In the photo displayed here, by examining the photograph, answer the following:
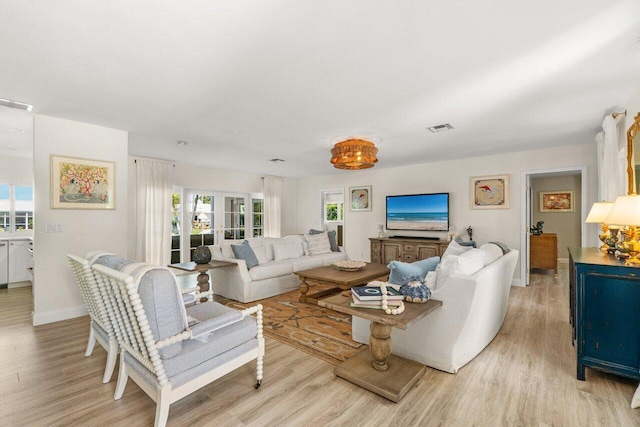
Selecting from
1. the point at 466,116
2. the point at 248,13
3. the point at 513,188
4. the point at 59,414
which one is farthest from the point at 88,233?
the point at 513,188

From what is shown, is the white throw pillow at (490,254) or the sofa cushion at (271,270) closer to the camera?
the white throw pillow at (490,254)

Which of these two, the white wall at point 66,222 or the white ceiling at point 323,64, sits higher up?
the white ceiling at point 323,64

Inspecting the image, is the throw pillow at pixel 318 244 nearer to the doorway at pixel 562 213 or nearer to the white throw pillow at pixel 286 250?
the white throw pillow at pixel 286 250

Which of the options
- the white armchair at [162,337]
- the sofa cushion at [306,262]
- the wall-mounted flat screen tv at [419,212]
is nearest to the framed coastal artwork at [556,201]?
the wall-mounted flat screen tv at [419,212]

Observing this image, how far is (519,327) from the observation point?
123 inches

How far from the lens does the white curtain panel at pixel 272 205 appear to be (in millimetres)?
7566

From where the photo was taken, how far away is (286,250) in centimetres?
496

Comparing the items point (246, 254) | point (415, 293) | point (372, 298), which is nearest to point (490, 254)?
point (415, 293)

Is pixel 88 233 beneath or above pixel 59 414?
above

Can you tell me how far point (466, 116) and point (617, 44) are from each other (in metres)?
1.36

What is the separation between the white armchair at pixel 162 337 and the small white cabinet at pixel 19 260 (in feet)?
15.3

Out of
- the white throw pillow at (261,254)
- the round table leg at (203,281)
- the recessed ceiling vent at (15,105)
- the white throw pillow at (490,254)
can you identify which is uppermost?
the recessed ceiling vent at (15,105)

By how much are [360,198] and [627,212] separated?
527 centimetres

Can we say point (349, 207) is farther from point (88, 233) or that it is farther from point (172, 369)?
point (172, 369)
